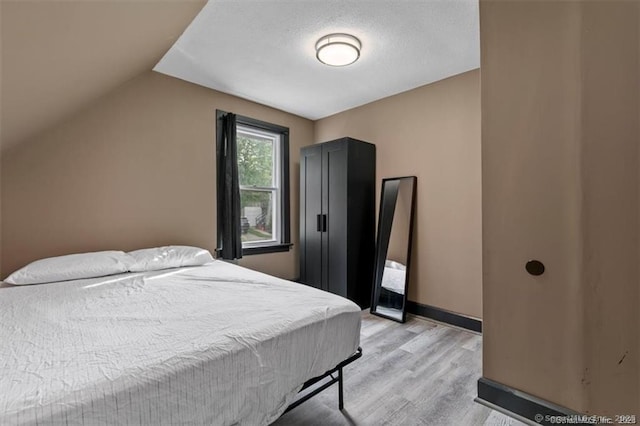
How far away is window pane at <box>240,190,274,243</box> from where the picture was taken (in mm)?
3771

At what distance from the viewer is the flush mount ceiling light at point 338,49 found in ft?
7.54

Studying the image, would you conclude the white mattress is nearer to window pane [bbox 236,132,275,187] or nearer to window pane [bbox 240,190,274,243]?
window pane [bbox 240,190,274,243]

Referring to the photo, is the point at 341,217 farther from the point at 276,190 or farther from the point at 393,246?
the point at 276,190

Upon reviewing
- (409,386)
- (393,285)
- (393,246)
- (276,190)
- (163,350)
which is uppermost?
(276,190)

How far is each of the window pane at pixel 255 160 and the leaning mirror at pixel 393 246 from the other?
5.15ft

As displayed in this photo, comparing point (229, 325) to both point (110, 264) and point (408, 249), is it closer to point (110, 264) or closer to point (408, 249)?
point (110, 264)

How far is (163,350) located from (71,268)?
162cm

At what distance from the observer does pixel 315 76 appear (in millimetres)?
2998

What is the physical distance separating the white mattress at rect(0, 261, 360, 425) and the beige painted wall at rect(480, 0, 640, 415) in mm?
818

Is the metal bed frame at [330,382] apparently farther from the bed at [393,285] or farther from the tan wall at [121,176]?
the tan wall at [121,176]

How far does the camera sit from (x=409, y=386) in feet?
6.53

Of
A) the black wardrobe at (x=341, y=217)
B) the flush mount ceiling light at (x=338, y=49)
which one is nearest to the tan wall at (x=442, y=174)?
the black wardrobe at (x=341, y=217)

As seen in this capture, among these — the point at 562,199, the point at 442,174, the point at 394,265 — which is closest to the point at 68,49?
the point at 562,199

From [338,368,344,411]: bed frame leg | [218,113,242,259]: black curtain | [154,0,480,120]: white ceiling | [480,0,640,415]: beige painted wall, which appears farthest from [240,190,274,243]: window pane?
[480,0,640,415]: beige painted wall
